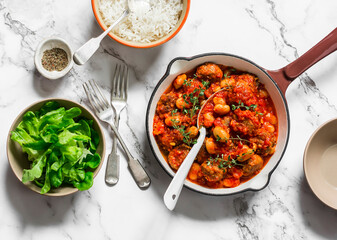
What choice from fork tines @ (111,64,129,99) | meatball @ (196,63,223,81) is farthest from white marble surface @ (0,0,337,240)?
meatball @ (196,63,223,81)

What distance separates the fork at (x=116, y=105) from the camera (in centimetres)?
284

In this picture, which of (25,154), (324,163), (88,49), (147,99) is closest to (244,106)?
(147,99)

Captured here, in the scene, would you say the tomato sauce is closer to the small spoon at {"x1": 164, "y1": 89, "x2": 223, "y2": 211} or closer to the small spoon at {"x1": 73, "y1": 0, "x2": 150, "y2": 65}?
the small spoon at {"x1": 164, "y1": 89, "x2": 223, "y2": 211}

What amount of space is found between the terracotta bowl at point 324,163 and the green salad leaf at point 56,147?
148 centimetres

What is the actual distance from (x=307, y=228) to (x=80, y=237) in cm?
163

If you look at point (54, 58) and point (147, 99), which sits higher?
point (54, 58)

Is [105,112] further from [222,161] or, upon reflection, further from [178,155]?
[222,161]

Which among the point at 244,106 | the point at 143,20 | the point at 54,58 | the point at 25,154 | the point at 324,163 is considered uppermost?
the point at 143,20

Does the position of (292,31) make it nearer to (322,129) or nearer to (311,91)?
(311,91)

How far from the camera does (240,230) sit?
2.93 meters

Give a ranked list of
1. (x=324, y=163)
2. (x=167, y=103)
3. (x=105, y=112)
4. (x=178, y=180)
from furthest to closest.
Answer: (x=324, y=163), (x=105, y=112), (x=167, y=103), (x=178, y=180)

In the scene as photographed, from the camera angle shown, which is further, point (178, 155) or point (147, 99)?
point (147, 99)

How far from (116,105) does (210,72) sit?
2.29 ft

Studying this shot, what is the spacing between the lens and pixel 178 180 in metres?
2.49
